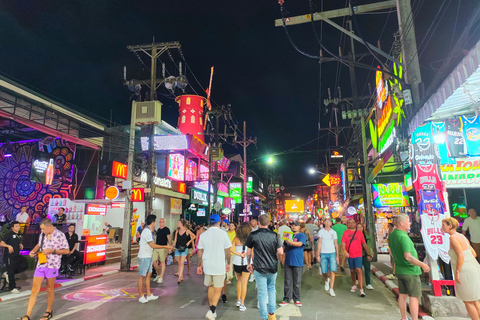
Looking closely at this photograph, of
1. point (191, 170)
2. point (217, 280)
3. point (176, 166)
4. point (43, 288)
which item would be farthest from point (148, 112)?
point (191, 170)

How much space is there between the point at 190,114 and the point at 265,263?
3184 centimetres

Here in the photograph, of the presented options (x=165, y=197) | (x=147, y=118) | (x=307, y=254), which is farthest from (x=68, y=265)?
(x=165, y=197)

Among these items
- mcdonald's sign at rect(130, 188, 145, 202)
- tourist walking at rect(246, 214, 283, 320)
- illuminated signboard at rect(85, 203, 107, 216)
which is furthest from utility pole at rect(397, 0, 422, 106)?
illuminated signboard at rect(85, 203, 107, 216)

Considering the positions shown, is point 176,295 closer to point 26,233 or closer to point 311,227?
point 311,227

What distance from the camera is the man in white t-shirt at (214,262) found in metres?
6.00

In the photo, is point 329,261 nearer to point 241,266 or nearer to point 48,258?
point 241,266

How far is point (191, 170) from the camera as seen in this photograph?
2864 centimetres

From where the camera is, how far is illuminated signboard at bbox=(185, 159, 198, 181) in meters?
27.6

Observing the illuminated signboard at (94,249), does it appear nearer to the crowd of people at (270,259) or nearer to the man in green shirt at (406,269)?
the crowd of people at (270,259)

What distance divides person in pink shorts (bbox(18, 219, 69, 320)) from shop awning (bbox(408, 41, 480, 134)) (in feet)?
27.5

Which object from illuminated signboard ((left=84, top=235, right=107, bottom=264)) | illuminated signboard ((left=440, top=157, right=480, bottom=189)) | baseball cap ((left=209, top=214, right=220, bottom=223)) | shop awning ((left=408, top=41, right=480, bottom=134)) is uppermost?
shop awning ((left=408, top=41, right=480, bottom=134))

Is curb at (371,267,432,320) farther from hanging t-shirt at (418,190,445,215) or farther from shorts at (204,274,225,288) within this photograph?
shorts at (204,274,225,288)

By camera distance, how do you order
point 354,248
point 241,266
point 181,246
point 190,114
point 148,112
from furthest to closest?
point 190,114 < point 148,112 < point 181,246 < point 354,248 < point 241,266

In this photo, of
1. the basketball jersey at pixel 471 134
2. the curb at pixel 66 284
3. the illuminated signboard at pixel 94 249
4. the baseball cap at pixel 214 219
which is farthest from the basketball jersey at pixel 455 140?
the illuminated signboard at pixel 94 249
